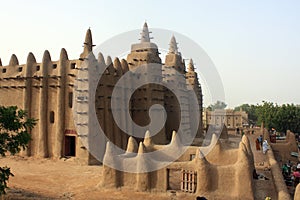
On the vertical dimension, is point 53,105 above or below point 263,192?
above

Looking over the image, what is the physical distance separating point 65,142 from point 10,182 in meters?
8.76

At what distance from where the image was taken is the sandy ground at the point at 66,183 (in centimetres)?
1697

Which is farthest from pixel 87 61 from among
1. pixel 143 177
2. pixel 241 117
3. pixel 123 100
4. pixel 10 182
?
pixel 241 117

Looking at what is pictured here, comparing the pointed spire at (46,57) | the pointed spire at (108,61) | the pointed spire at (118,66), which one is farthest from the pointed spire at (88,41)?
the pointed spire at (46,57)

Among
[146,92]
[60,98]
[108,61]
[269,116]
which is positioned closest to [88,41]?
[108,61]

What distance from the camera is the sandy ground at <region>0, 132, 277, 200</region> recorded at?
17.0 meters

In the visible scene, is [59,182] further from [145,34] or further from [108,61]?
[145,34]

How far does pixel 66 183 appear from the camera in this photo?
2047 cm

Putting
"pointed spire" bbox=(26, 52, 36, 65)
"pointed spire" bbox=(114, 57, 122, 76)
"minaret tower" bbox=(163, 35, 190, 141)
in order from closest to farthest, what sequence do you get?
"pointed spire" bbox=(26, 52, 36, 65) → "pointed spire" bbox=(114, 57, 122, 76) → "minaret tower" bbox=(163, 35, 190, 141)

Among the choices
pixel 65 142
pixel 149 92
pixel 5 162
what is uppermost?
pixel 149 92

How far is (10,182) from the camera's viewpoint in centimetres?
2033

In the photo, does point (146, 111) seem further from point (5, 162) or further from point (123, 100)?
point (5, 162)

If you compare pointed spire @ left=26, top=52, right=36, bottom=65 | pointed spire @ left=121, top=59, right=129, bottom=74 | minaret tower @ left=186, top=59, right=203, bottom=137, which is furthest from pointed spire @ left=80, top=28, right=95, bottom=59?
minaret tower @ left=186, top=59, right=203, bottom=137

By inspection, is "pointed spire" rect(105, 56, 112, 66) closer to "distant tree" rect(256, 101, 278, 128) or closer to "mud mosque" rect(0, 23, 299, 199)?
"mud mosque" rect(0, 23, 299, 199)
